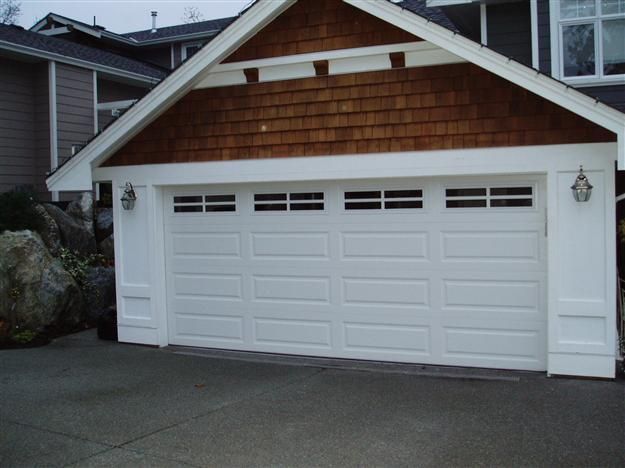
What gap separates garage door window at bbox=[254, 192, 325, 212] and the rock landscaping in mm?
2952

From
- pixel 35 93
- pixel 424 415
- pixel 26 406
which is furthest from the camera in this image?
pixel 35 93

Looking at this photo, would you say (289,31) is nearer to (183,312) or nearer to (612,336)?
(183,312)

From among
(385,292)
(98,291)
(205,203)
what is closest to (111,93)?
(98,291)

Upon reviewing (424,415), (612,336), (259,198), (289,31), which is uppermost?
(289,31)

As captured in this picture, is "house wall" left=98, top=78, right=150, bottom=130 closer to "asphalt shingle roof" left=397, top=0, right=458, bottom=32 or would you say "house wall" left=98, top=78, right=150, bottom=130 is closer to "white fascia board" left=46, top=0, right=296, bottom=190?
"asphalt shingle roof" left=397, top=0, right=458, bottom=32

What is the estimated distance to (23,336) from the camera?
32.3 ft

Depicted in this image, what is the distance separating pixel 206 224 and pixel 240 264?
0.73 m

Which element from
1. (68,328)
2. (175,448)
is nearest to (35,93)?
(68,328)

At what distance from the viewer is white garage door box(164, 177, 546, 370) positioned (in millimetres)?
7699

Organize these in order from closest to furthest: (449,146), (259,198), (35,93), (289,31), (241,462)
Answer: (241,462), (449,146), (289,31), (259,198), (35,93)

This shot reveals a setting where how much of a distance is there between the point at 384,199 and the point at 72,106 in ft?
32.9

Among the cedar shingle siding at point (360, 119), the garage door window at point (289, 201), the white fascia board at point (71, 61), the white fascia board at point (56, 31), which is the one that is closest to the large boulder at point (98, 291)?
the cedar shingle siding at point (360, 119)

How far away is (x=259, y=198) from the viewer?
895cm

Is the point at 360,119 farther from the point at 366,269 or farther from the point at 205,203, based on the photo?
the point at 205,203
